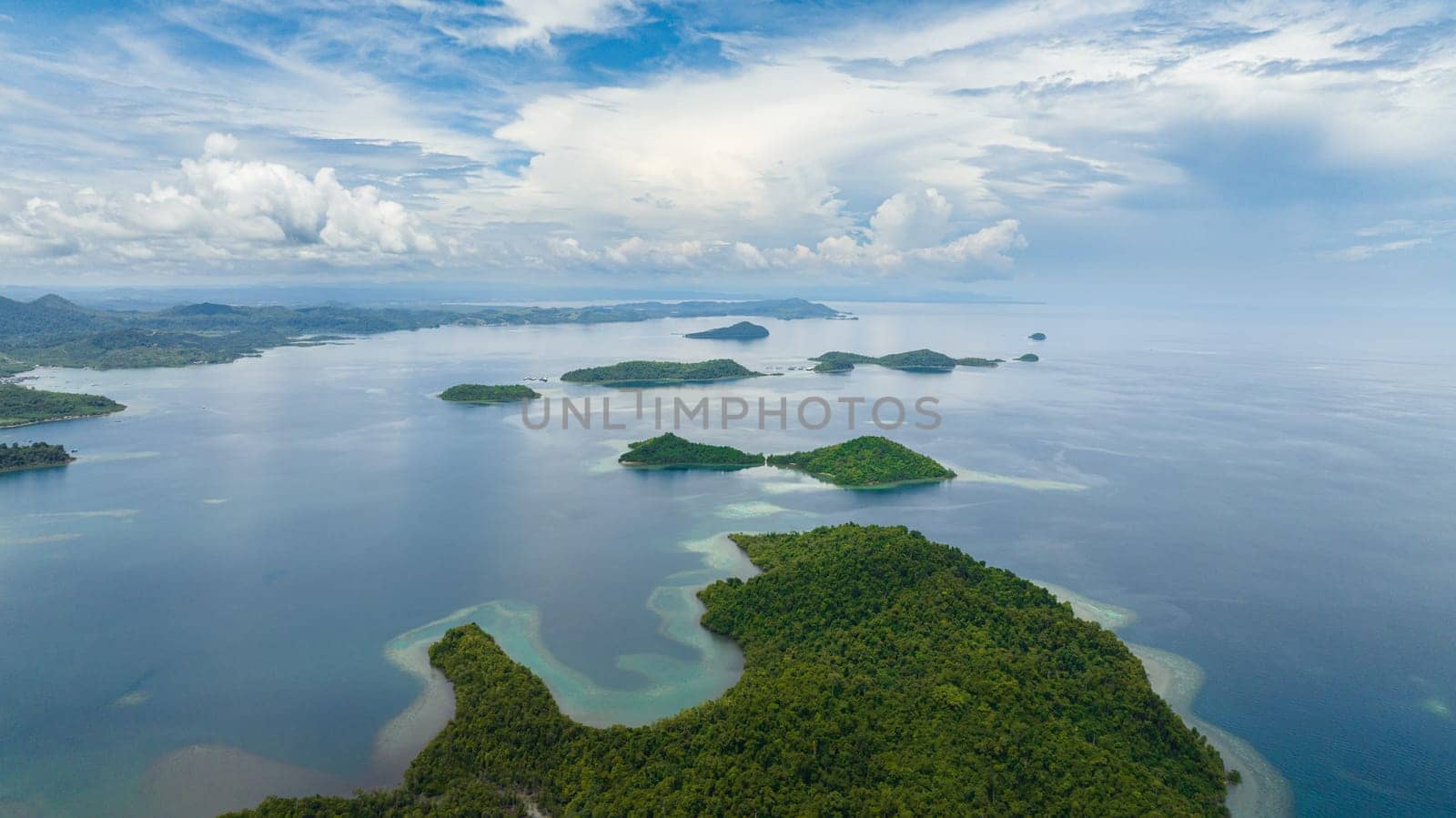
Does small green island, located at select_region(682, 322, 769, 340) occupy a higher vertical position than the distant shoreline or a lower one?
higher

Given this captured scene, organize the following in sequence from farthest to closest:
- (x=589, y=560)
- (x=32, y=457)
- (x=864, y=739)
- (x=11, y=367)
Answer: (x=11, y=367) < (x=32, y=457) < (x=589, y=560) < (x=864, y=739)

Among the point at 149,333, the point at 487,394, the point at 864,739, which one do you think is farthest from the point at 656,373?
the point at 149,333

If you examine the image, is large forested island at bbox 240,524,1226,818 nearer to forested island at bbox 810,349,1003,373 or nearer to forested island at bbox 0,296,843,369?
forested island at bbox 810,349,1003,373

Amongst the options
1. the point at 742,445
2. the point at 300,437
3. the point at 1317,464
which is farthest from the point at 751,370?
the point at 1317,464

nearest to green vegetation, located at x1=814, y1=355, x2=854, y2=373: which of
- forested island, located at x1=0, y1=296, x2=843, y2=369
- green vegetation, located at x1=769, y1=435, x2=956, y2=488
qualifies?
green vegetation, located at x1=769, y1=435, x2=956, y2=488

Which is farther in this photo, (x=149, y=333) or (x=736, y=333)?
(x=736, y=333)

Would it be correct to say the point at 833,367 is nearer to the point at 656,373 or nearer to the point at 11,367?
the point at 656,373

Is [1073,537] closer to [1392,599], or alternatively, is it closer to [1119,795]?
[1392,599]
